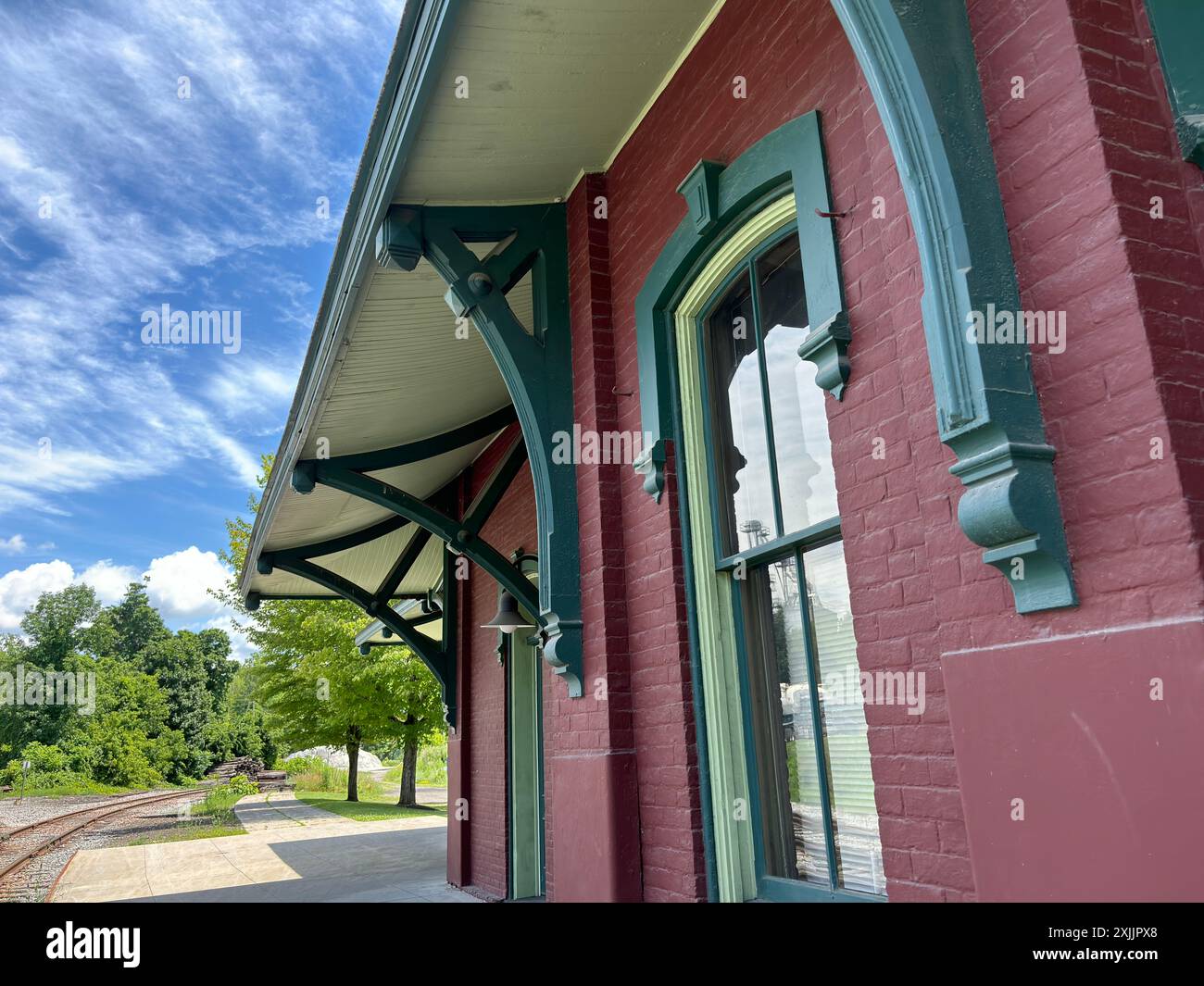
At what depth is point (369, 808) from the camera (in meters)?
23.1

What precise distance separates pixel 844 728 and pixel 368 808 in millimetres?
22193

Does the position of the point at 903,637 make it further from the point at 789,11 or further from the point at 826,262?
the point at 789,11

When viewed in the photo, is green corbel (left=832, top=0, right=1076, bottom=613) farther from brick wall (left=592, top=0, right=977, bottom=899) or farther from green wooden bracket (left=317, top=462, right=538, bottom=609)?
green wooden bracket (left=317, top=462, right=538, bottom=609)

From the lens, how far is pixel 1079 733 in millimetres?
1983

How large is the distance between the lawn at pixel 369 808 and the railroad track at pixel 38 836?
5740mm

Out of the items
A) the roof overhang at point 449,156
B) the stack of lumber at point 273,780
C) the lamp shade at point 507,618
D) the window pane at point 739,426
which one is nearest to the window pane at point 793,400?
the window pane at point 739,426

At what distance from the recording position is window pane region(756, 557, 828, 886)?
352 cm

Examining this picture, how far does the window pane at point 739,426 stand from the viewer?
13.0 ft

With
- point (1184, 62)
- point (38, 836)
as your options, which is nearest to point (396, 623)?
point (1184, 62)

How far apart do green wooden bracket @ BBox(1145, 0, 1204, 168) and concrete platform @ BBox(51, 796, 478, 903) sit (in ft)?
24.9

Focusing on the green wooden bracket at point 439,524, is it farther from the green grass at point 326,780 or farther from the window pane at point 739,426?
the green grass at point 326,780

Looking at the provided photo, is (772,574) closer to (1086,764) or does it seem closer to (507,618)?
(1086,764)

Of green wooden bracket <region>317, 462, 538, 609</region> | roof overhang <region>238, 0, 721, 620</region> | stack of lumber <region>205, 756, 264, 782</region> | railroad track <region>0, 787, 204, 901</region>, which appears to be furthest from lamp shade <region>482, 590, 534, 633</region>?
stack of lumber <region>205, 756, 264, 782</region>

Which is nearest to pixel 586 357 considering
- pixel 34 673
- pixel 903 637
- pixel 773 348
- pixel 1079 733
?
pixel 773 348
